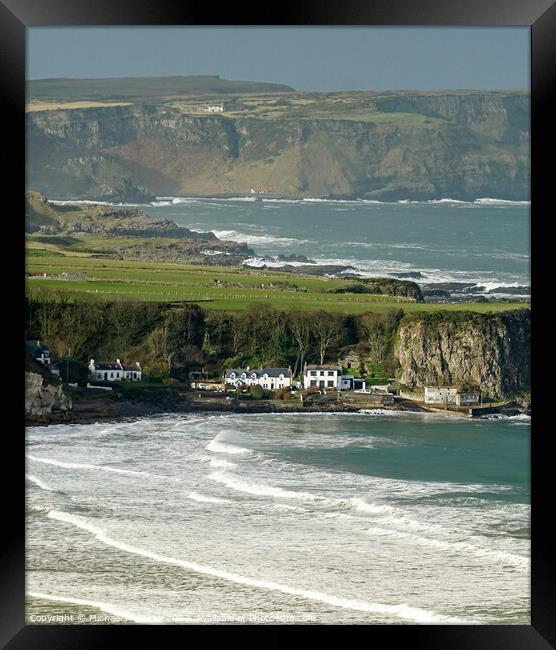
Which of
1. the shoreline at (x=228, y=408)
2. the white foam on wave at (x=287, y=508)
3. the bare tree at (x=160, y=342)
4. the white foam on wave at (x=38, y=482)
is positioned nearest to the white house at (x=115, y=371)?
the bare tree at (x=160, y=342)

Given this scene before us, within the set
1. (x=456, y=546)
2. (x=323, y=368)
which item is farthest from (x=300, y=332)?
(x=456, y=546)

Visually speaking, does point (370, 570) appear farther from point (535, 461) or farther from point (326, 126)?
point (326, 126)

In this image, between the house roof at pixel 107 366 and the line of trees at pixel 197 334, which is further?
the line of trees at pixel 197 334

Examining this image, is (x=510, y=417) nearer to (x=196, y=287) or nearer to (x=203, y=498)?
(x=196, y=287)

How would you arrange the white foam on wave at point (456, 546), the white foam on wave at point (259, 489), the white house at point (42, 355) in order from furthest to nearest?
the white house at point (42, 355) → the white foam on wave at point (259, 489) → the white foam on wave at point (456, 546)

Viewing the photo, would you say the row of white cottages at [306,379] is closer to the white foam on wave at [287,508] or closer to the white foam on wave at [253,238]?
the white foam on wave at [253,238]

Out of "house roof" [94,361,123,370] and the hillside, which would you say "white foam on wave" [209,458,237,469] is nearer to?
"house roof" [94,361,123,370]

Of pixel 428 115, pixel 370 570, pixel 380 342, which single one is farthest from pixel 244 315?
pixel 370 570
